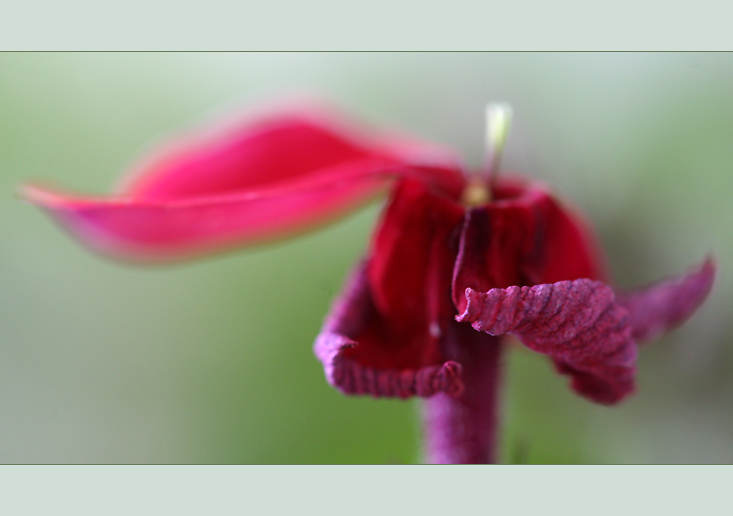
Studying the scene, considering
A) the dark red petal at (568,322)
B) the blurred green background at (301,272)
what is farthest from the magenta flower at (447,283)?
the blurred green background at (301,272)

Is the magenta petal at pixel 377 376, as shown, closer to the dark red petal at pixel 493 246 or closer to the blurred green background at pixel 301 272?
the dark red petal at pixel 493 246

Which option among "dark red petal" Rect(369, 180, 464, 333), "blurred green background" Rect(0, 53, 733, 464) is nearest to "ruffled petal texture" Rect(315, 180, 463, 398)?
"dark red petal" Rect(369, 180, 464, 333)

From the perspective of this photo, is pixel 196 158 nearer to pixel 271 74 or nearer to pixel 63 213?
pixel 63 213

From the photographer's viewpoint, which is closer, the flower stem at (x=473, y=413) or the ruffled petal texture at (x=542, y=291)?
the ruffled petal texture at (x=542, y=291)

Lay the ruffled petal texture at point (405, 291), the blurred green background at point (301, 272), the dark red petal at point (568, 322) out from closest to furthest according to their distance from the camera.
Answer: the dark red petal at point (568, 322)
the ruffled petal texture at point (405, 291)
the blurred green background at point (301, 272)

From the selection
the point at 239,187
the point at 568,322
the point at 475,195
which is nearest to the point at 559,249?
the point at 475,195

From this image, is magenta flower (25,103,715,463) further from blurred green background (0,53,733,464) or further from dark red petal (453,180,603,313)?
blurred green background (0,53,733,464)
